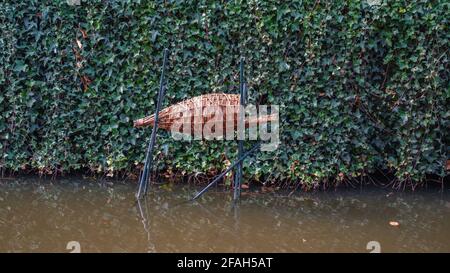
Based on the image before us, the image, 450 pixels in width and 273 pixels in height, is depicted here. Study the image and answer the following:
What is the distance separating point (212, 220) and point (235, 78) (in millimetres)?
1532

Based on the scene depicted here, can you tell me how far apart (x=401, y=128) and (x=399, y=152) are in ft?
0.82

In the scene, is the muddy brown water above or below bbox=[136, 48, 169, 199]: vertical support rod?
below

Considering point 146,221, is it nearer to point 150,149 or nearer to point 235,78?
point 150,149

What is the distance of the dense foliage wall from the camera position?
5984 mm

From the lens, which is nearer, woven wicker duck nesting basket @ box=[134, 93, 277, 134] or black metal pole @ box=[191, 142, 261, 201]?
woven wicker duck nesting basket @ box=[134, 93, 277, 134]

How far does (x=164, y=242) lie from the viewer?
5125mm

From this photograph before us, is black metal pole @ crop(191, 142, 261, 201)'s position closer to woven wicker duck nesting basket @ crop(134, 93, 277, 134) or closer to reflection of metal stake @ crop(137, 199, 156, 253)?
woven wicker duck nesting basket @ crop(134, 93, 277, 134)

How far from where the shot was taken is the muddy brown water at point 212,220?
510 cm

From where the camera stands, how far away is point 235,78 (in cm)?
622

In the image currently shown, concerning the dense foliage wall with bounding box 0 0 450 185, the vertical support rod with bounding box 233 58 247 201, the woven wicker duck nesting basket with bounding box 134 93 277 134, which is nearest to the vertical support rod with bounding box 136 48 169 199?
the woven wicker duck nesting basket with bounding box 134 93 277 134

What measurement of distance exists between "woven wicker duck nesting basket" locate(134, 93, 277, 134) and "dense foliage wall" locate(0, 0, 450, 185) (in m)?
0.57

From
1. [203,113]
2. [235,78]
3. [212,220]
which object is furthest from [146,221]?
[235,78]

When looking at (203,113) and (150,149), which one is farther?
(150,149)

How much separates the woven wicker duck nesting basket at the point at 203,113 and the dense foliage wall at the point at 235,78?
1.89 feet
